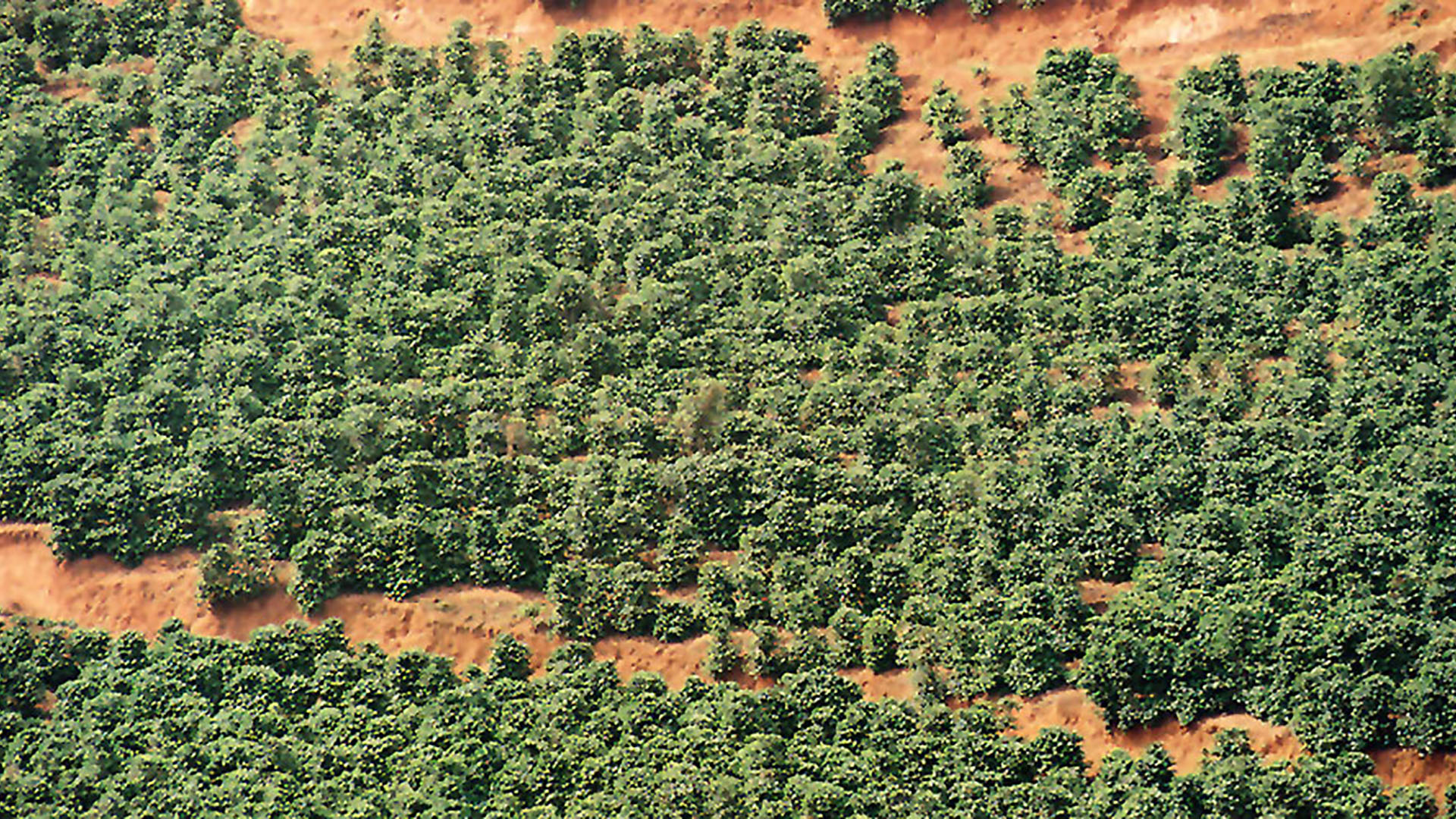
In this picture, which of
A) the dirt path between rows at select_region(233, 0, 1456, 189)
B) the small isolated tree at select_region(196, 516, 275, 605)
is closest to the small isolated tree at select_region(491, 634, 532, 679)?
the small isolated tree at select_region(196, 516, 275, 605)

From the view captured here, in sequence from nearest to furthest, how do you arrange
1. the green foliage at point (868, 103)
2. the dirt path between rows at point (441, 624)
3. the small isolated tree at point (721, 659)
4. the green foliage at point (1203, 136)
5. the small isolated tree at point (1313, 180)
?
the dirt path between rows at point (441, 624) → the small isolated tree at point (721, 659) → the small isolated tree at point (1313, 180) → the green foliage at point (1203, 136) → the green foliage at point (868, 103)

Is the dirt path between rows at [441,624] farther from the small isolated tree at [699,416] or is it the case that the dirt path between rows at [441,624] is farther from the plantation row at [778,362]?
the small isolated tree at [699,416]

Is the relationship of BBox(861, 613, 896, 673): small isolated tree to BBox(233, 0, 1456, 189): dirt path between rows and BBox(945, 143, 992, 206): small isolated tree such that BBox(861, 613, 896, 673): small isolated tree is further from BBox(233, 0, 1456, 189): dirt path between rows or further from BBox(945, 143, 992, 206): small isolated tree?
BBox(233, 0, 1456, 189): dirt path between rows

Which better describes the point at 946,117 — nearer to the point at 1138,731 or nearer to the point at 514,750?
the point at 1138,731

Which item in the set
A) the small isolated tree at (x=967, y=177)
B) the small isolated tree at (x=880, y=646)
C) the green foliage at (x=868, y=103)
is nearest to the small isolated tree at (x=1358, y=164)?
the small isolated tree at (x=967, y=177)

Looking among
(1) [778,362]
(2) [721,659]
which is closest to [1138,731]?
(2) [721,659]

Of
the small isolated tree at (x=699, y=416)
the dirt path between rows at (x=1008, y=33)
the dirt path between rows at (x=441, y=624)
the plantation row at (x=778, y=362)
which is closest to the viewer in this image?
the dirt path between rows at (x=441, y=624)

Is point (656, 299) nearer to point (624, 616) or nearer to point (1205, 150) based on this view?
point (624, 616)
